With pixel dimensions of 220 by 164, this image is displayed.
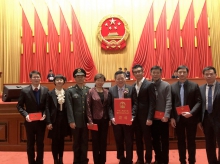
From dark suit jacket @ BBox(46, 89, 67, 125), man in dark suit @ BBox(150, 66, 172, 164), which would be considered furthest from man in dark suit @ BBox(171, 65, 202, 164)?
dark suit jacket @ BBox(46, 89, 67, 125)

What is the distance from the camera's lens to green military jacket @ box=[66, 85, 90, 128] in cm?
307

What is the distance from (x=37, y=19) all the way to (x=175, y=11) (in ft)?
17.7

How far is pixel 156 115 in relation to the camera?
2.98 meters

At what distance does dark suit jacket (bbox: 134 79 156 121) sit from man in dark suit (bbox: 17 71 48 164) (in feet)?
3.99

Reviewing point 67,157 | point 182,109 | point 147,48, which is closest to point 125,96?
point 182,109

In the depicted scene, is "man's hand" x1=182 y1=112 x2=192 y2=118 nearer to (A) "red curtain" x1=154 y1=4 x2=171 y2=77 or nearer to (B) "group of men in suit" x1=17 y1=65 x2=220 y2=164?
(B) "group of men in suit" x1=17 y1=65 x2=220 y2=164

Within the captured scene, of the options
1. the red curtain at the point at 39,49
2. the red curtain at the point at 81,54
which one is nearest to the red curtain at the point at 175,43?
the red curtain at the point at 81,54

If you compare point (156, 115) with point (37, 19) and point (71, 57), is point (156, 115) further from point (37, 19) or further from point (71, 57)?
point (37, 19)

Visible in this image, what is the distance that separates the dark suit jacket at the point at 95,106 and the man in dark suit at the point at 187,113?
86cm

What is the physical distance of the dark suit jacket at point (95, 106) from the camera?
3004 millimetres

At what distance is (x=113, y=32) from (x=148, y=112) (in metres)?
7.06

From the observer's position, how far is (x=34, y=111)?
3053 millimetres

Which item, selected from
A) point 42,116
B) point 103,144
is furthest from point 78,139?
point 42,116

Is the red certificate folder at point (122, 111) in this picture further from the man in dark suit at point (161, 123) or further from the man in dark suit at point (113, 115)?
the man in dark suit at point (161, 123)
